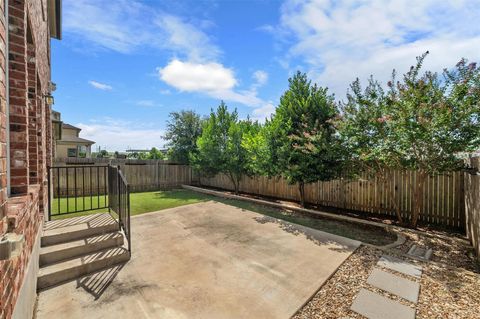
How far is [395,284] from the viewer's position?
10.7ft

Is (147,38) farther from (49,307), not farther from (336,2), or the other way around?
(49,307)

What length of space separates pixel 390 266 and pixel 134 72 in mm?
11930

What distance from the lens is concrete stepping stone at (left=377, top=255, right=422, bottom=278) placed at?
3.60 m

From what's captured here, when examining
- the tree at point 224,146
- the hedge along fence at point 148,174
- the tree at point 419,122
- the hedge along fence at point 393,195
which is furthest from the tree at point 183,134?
the tree at point 419,122

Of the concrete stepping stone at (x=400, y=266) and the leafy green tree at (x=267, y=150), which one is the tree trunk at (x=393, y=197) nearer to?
the concrete stepping stone at (x=400, y=266)

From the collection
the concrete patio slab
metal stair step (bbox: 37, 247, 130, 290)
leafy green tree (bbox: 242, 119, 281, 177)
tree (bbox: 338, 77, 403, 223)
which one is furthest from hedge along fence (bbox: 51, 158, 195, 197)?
tree (bbox: 338, 77, 403, 223)

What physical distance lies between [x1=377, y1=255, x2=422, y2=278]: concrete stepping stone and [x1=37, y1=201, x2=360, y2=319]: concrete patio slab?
1.90ft

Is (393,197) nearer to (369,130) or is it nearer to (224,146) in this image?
(369,130)

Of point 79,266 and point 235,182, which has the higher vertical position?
point 235,182

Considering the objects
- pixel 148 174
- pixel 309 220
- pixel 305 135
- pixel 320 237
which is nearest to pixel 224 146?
pixel 148 174

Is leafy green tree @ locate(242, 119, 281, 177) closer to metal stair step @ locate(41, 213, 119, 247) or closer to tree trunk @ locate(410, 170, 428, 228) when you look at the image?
tree trunk @ locate(410, 170, 428, 228)

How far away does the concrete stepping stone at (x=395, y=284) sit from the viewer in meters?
3.03

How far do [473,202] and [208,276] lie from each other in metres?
5.48

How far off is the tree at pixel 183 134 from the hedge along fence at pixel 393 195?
22.3 ft
